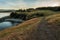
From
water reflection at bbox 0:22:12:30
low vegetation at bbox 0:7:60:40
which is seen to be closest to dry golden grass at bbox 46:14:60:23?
low vegetation at bbox 0:7:60:40

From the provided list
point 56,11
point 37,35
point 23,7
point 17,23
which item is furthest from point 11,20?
point 56,11

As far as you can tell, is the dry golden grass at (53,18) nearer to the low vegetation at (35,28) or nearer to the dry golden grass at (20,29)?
the low vegetation at (35,28)

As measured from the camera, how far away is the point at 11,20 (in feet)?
15.3

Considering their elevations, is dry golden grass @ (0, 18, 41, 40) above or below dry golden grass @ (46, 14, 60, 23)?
below

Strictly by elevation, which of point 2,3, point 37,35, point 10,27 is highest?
point 2,3

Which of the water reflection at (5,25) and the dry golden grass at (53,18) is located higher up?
the dry golden grass at (53,18)

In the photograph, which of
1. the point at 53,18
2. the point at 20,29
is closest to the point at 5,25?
the point at 20,29

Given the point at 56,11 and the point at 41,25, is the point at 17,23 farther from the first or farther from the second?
the point at 56,11

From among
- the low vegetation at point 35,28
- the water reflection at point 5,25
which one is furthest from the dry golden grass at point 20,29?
the water reflection at point 5,25

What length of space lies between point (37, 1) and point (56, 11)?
0.78 m

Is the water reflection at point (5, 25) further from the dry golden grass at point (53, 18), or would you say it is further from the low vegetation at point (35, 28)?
the dry golden grass at point (53, 18)

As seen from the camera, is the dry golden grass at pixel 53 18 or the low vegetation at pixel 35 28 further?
the dry golden grass at pixel 53 18

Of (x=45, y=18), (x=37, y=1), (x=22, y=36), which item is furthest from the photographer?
(x=37, y=1)

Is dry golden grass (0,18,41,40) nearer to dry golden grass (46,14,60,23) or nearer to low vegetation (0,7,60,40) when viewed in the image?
low vegetation (0,7,60,40)
